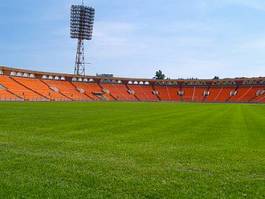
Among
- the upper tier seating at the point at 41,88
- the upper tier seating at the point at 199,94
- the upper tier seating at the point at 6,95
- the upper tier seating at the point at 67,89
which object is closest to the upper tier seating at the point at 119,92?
the upper tier seating at the point at 67,89

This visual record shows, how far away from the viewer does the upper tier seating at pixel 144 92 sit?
128625 millimetres

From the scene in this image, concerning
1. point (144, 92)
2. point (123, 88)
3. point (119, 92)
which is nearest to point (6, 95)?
point (119, 92)

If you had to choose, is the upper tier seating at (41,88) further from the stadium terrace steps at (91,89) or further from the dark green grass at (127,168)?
the dark green grass at (127,168)

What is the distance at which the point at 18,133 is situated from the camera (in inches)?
636

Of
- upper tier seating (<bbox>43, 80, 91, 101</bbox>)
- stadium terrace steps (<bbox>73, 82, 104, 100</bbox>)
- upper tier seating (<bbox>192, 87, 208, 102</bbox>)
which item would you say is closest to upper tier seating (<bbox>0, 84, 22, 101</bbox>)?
upper tier seating (<bbox>43, 80, 91, 101</bbox>)

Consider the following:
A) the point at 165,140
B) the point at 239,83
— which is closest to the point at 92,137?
the point at 165,140

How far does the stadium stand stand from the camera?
96.4 meters

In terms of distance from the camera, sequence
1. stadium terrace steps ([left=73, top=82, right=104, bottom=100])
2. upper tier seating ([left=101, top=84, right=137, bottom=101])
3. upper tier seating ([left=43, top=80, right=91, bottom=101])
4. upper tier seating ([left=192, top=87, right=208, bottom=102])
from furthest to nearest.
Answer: upper tier seating ([left=192, top=87, right=208, bottom=102]), upper tier seating ([left=101, top=84, right=137, bottom=101]), stadium terrace steps ([left=73, top=82, right=104, bottom=100]), upper tier seating ([left=43, top=80, right=91, bottom=101])

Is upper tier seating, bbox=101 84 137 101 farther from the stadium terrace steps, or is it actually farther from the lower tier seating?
the stadium terrace steps

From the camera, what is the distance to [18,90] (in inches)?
3469

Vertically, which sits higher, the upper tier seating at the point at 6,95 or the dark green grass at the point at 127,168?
the dark green grass at the point at 127,168

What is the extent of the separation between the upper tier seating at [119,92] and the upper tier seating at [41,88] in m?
25.7

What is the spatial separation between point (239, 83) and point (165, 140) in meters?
121

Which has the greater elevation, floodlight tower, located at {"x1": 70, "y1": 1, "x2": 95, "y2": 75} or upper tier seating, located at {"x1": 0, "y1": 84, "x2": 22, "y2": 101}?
floodlight tower, located at {"x1": 70, "y1": 1, "x2": 95, "y2": 75}
